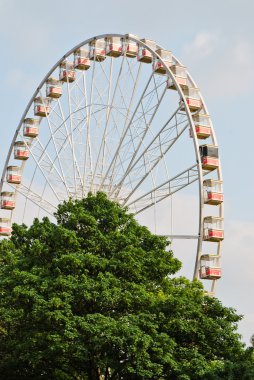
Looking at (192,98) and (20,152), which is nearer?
(192,98)

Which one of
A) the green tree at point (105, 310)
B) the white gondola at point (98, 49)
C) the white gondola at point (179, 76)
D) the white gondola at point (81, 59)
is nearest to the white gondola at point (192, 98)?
the white gondola at point (179, 76)

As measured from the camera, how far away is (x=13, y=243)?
51.3m

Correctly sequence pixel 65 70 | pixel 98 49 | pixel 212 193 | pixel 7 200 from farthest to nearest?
pixel 7 200, pixel 65 70, pixel 98 49, pixel 212 193

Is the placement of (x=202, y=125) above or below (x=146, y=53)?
below

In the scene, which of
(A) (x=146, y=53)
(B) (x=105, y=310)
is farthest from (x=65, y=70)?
(B) (x=105, y=310)

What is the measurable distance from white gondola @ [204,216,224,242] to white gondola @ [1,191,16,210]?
21.5 metres

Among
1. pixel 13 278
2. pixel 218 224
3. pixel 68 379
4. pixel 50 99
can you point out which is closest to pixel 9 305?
pixel 13 278

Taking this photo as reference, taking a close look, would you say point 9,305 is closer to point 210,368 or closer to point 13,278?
point 13,278

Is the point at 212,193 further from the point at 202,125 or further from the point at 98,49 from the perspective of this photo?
the point at 98,49

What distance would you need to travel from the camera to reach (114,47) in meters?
63.8

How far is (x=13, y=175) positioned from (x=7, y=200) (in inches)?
78.0

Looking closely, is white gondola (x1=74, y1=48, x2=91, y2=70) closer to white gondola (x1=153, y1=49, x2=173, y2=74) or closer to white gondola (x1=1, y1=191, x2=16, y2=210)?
white gondola (x1=153, y1=49, x2=173, y2=74)

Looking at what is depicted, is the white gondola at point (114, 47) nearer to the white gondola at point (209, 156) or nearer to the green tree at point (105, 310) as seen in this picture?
the white gondola at point (209, 156)

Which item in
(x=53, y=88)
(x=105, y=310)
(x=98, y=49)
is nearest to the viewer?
(x=105, y=310)
